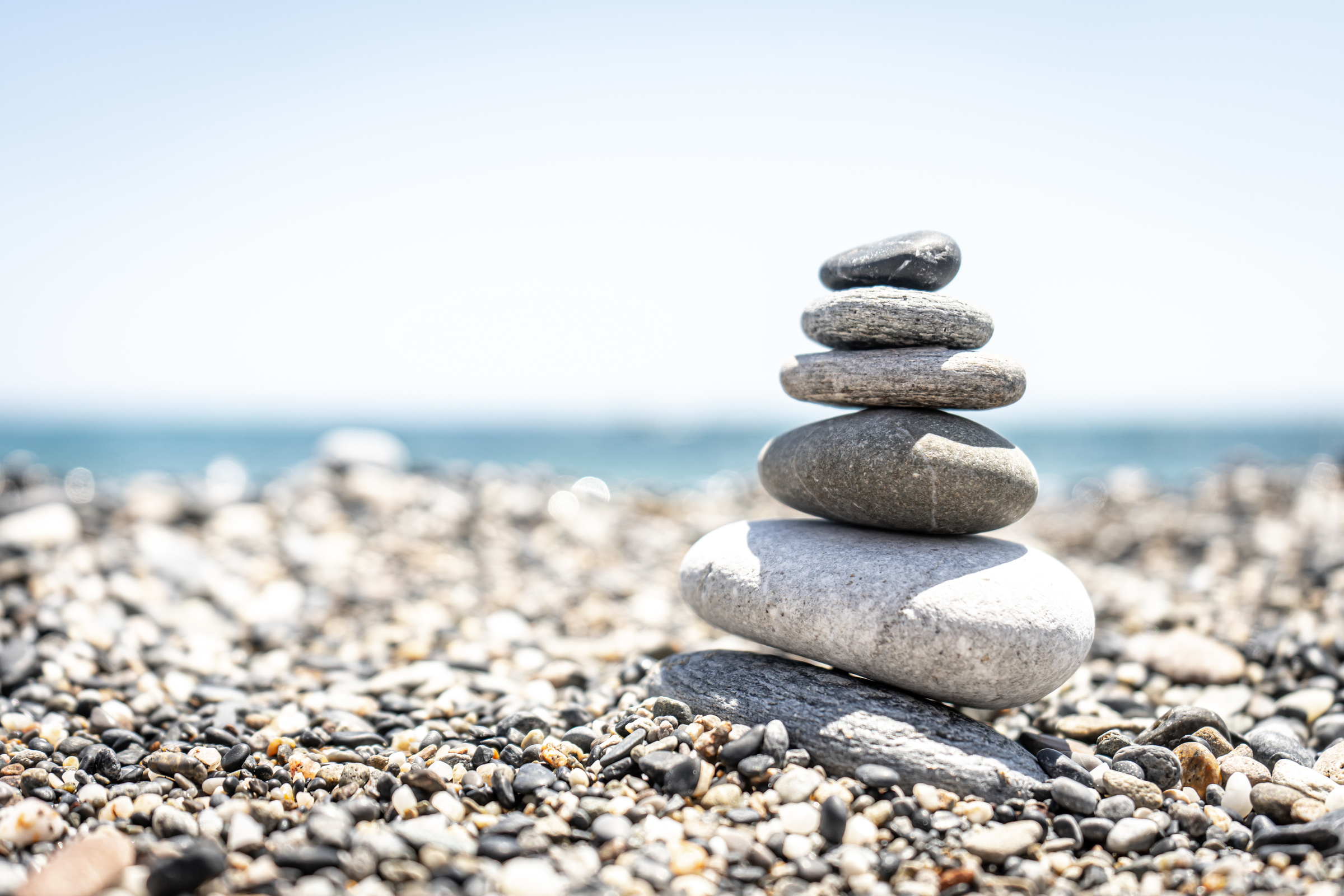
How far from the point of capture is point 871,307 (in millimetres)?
4230

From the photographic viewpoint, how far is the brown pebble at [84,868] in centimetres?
257

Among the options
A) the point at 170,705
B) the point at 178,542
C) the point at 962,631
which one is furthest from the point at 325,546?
the point at 962,631

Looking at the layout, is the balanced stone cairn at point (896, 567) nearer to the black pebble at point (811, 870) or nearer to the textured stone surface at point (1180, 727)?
the textured stone surface at point (1180, 727)

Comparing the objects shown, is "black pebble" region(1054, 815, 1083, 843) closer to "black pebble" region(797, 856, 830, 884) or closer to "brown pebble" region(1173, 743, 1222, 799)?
"brown pebble" region(1173, 743, 1222, 799)

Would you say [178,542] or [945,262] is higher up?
[945,262]

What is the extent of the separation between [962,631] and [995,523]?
85 cm

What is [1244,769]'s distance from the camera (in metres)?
3.57

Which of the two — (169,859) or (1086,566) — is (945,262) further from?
(1086,566)

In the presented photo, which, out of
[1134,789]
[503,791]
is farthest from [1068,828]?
[503,791]

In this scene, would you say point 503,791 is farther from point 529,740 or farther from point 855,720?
point 855,720

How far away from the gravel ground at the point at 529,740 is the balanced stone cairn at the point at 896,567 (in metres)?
0.25

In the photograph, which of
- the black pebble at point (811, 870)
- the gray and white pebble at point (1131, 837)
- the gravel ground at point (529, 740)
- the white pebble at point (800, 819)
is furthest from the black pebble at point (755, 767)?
the gray and white pebble at point (1131, 837)

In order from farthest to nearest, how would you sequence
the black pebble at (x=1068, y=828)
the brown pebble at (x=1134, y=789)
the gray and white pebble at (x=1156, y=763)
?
1. the gray and white pebble at (x=1156, y=763)
2. the brown pebble at (x=1134, y=789)
3. the black pebble at (x=1068, y=828)

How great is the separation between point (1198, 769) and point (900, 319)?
2452 mm
